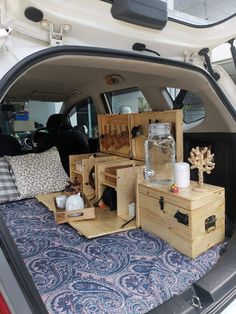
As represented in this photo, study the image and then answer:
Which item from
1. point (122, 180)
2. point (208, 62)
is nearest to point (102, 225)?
point (122, 180)

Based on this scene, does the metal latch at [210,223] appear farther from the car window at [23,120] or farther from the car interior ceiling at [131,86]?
the car window at [23,120]

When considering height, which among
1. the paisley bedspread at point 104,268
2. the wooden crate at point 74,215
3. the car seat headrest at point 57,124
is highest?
the car seat headrest at point 57,124

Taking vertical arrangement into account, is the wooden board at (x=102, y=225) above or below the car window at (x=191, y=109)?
below

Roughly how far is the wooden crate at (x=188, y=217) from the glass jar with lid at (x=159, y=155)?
0.20 metres

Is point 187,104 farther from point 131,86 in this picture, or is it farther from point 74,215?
point 74,215

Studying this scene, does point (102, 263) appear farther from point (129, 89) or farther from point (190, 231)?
point (129, 89)

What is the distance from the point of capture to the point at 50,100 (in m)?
3.44

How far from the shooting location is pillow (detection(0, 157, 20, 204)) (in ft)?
7.00

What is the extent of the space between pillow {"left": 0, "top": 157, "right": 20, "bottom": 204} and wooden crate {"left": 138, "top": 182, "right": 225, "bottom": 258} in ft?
3.87

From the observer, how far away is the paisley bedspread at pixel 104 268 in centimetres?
108

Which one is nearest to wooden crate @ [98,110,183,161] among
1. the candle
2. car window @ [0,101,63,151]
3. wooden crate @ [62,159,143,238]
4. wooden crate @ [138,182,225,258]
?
wooden crate @ [62,159,143,238]

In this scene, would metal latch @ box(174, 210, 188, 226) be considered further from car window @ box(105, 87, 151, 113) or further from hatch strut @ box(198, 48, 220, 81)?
car window @ box(105, 87, 151, 113)

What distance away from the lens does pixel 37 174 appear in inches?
90.9

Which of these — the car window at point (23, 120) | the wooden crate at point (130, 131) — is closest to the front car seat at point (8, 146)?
the car window at point (23, 120)
